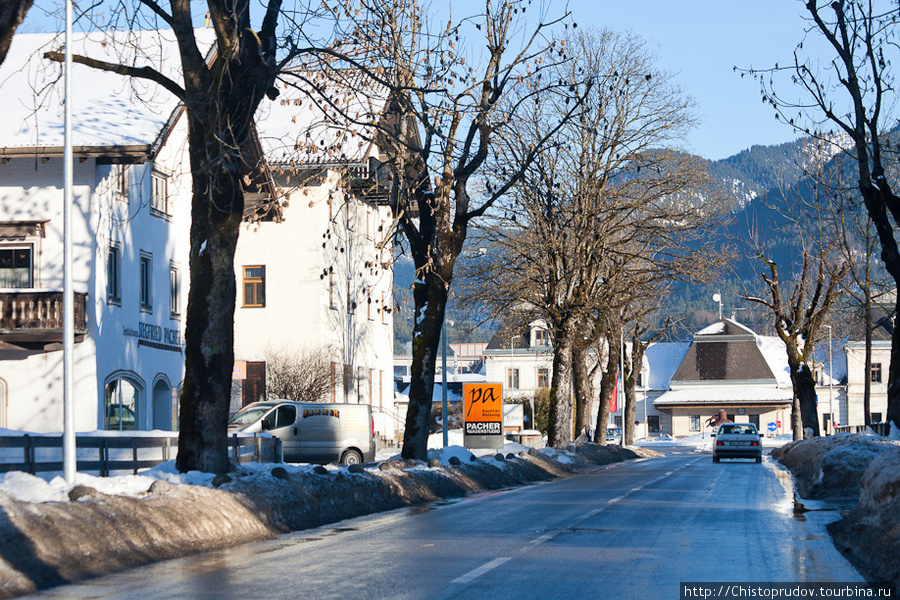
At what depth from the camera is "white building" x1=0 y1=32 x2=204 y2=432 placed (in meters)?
29.1

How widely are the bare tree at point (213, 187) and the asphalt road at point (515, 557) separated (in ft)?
7.85

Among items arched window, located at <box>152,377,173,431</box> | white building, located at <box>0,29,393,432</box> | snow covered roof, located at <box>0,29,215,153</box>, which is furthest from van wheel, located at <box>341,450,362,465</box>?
snow covered roof, located at <box>0,29,215,153</box>

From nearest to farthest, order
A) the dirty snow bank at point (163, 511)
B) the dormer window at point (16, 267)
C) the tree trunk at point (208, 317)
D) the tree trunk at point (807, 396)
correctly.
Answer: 1. the dirty snow bank at point (163, 511)
2. the tree trunk at point (208, 317)
3. the dormer window at point (16, 267)
4. the tree trunk at point (807, 396)

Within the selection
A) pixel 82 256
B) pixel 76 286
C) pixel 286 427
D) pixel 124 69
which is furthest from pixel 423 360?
pixel 82 256

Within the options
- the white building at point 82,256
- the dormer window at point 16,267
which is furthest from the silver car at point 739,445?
the dormer window at point 16,267

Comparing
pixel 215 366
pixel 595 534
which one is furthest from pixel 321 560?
pixel 215 366

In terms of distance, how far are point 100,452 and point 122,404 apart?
47.5ft

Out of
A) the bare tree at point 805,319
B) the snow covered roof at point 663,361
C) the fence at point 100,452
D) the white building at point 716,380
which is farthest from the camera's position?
the snow covered roof at point 663,361

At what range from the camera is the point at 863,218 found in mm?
44719

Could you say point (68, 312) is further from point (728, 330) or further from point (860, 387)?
point (728, 330)

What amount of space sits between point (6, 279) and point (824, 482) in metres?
22.3

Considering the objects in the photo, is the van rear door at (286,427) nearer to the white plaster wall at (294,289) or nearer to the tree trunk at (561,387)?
the tree trunk at (561,387)

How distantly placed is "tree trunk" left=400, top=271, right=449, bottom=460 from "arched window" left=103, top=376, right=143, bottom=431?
1173 centimetres

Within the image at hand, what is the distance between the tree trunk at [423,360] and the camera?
23109mm
